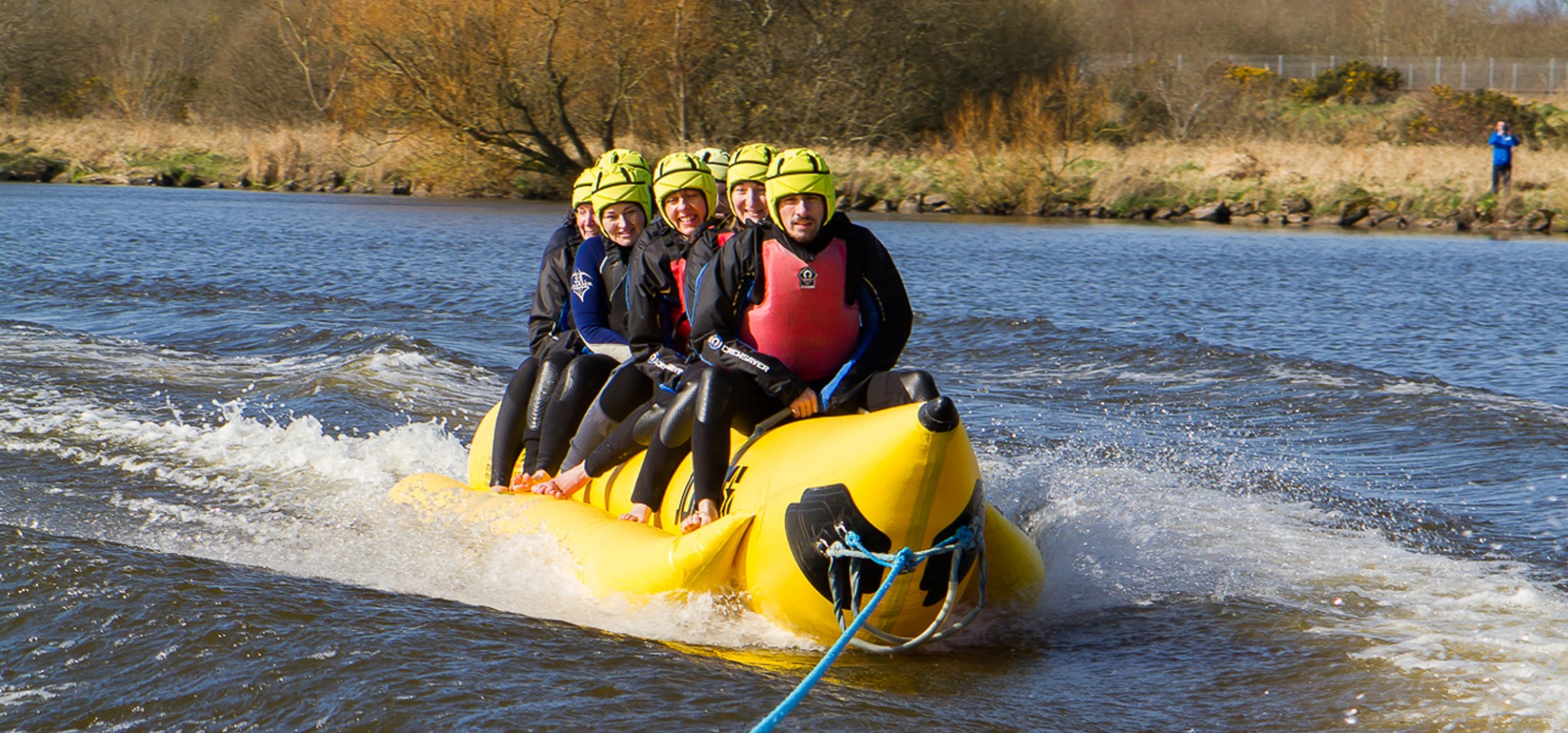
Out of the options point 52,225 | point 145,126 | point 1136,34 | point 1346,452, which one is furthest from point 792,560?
point 1136,34

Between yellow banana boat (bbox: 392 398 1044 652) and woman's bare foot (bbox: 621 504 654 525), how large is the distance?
0.09m

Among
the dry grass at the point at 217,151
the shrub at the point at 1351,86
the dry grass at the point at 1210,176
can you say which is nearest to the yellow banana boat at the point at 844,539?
the dry grass at the point at 1210,176

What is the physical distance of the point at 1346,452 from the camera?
6.54 meters

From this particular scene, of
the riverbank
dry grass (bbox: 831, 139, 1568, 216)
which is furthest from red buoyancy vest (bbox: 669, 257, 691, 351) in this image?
dry grass (bbox: 831, 139, 1568, 216)

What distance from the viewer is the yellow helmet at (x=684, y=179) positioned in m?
4.59

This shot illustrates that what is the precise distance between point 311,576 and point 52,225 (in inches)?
554

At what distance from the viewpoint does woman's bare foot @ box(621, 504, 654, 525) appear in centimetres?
446

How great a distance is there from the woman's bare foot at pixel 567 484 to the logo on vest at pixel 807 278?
47.6 inches

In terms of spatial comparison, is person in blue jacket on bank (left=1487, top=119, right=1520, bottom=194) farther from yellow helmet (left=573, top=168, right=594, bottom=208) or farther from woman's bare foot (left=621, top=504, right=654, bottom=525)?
woman's bare foot (left=621, top=504, right=654, bottom=525)

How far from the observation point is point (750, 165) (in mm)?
4391

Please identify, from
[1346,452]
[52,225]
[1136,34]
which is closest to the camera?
[1346,452]

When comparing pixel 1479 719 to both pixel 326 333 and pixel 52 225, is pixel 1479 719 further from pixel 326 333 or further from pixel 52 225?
pixel 52 225

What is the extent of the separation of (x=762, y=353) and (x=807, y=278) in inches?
10.3

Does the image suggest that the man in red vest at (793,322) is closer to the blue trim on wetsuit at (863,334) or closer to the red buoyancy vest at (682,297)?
the blue trim on wetsuit at (863,334)
